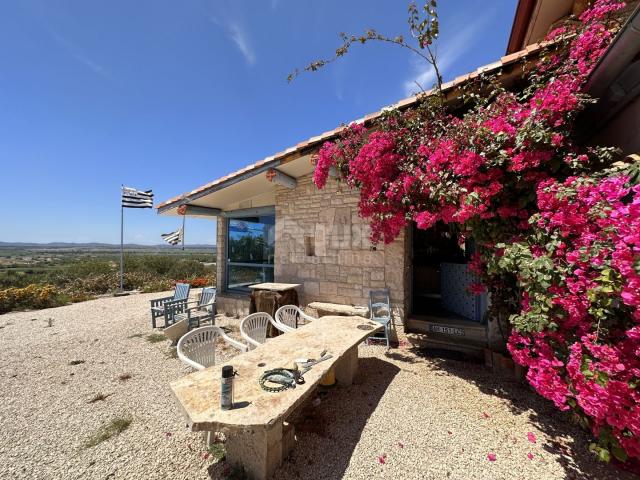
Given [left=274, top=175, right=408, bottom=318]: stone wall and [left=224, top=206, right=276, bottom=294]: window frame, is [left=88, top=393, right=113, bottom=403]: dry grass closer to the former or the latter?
[left=274, top=175, right=408, bottom=318]: stone wall

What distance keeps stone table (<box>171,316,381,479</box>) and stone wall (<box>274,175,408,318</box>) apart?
234cm

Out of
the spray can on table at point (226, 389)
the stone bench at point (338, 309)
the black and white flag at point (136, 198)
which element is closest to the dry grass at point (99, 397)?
the spray can on table at point (226, 389)

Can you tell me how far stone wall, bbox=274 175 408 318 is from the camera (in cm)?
529

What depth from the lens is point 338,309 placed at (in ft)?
17.4

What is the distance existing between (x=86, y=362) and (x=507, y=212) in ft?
23.2

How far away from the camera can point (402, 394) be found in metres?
3.39

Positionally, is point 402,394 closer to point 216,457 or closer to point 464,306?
point 216,457

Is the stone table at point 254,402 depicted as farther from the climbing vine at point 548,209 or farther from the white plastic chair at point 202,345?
the climbing vine at point 548,209

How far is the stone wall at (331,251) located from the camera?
17.4ft

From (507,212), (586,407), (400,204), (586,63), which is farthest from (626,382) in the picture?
(586,63)

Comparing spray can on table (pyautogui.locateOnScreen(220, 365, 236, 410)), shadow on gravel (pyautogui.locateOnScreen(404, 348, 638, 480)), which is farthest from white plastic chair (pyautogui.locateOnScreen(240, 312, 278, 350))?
shadow on gravel (pyautogui.locateOnScreen(404, 348, 638, 480))

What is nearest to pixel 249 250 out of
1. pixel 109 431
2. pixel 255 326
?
pixel 255 326

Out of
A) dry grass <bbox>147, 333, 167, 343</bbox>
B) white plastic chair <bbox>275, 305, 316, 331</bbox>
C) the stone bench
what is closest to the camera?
white plastic chair <bbox>275, 305, 316, 331</bbox>

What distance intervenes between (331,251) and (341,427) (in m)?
3.58
